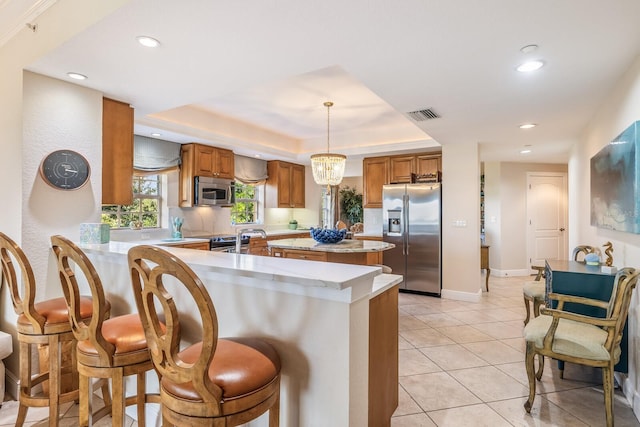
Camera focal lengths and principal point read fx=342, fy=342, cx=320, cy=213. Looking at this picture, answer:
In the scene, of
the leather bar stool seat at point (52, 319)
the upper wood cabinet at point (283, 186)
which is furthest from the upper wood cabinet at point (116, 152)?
the upper wood cabinet at point (283, 186)

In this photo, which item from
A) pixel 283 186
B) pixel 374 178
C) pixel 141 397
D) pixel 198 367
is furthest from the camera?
pixel 283 186

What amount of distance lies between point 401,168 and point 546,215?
351 cm

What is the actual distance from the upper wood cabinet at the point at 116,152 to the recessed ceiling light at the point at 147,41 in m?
1.21

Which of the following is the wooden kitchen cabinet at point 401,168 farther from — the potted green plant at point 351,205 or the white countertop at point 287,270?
the white countertop at point 287,270

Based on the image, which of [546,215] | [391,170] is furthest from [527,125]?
[546,215]

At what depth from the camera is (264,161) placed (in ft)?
21.6

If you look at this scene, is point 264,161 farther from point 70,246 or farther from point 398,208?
point 70,246

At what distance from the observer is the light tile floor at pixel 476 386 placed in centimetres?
213

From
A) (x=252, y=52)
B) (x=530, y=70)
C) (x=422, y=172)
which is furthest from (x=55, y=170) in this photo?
(x=422, y=172)

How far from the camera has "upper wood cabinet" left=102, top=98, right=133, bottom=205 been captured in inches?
116

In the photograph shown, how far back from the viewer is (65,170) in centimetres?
256

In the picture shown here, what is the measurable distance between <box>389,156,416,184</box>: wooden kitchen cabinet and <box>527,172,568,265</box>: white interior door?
9.60ft

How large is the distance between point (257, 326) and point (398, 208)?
13.9 ft

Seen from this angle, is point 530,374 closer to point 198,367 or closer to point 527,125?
point 198,367
